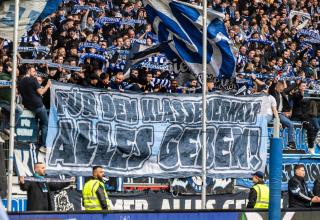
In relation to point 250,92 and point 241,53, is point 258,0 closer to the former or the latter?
point 241,53

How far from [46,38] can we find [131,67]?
200cm

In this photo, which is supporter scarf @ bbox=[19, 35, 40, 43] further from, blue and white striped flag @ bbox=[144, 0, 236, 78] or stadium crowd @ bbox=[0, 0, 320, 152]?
blue and white striped flag @ bbox=[144, 0, 236, 78]

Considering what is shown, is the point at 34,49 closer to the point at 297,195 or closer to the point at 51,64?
the point at 51,64

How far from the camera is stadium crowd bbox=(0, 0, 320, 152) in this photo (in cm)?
1603

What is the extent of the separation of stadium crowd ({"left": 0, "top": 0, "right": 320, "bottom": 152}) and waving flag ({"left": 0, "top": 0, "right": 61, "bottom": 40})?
876 mm

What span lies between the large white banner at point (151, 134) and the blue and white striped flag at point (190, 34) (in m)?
0.77

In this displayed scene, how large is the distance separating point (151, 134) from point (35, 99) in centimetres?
239

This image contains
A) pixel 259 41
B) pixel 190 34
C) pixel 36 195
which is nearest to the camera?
pixel 36 195

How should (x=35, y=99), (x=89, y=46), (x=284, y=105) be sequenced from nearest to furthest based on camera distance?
(x=35, y=99), (x=89, y=46), (x=284, y=105)

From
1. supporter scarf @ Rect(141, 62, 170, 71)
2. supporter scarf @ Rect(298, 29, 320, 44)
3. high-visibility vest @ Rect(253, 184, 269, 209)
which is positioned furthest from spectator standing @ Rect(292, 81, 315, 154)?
supporter scarf @ Rect(298, 29, 320, 44)

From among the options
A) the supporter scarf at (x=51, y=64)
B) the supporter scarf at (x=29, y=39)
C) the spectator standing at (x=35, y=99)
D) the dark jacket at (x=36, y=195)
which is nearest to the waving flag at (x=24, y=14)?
the spectator standing at (x=35, y=99)

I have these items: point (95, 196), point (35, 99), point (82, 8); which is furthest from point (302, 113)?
point (95, 196)

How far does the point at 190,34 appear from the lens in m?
16.1

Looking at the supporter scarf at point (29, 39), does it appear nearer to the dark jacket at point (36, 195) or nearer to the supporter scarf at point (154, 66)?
the supporter scarf at point (154, 66)
